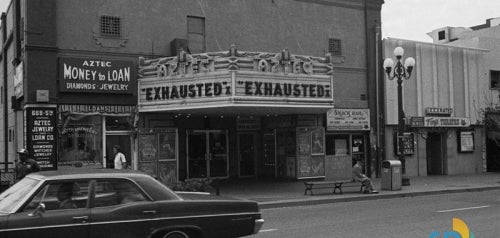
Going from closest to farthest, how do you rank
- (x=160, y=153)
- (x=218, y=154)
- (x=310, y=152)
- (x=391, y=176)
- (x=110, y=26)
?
(x=110, y=26) → (x=391, y=176) → (x=160, y=153) → (x=310, y=152) → (x=218, y=154)

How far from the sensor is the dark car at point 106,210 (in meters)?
6.60

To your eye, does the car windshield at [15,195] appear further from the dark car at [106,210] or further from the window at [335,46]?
the window at [335,46]

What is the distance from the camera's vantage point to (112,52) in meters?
19.5

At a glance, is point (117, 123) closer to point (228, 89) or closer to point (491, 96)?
point (228, 89)

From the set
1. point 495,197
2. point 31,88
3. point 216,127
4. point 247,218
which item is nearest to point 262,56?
point 216,127

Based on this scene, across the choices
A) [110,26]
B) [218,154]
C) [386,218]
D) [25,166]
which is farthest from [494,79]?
[25,166]

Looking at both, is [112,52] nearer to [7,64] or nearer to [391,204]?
[7,64]

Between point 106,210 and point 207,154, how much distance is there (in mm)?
15808

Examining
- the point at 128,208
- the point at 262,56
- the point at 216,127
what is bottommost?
the point at 128,208

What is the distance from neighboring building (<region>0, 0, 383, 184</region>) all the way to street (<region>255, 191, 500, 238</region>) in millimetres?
4993

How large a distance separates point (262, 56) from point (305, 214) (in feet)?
21.9

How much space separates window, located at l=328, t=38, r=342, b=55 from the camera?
24759 millimetres

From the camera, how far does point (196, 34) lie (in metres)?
21.4

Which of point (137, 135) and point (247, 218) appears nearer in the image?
point (247, 218)
